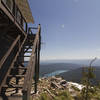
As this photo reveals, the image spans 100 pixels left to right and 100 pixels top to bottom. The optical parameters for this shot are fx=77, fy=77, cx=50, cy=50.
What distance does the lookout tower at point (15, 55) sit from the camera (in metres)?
2.84

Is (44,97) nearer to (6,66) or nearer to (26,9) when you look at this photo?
(6,66)

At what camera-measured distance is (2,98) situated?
2945 millimetres

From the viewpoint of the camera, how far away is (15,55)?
5.16m

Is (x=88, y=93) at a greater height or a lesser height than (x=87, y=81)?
lesser

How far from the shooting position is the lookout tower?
112 inches

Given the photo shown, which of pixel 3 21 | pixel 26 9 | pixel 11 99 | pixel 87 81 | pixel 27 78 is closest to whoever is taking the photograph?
pixel 27 78

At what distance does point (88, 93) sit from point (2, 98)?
563 cm

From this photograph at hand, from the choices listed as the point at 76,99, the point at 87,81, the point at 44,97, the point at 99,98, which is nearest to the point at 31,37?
the point at 44,97

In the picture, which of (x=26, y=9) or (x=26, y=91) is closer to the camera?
(x=26, y=91)

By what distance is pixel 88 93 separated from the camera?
5738mm

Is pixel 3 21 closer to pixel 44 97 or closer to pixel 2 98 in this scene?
pixel 2 98

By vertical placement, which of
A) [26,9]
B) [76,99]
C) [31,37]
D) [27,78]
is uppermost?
[26,9]

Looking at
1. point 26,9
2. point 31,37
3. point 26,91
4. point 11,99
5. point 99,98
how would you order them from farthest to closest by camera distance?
1. point 26,9
2. point 31,37
3. point 99,98
4. point 11,99
5. point 26,91

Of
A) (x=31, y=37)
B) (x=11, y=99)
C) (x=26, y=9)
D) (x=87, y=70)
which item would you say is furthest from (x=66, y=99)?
(x=26, y=9)
